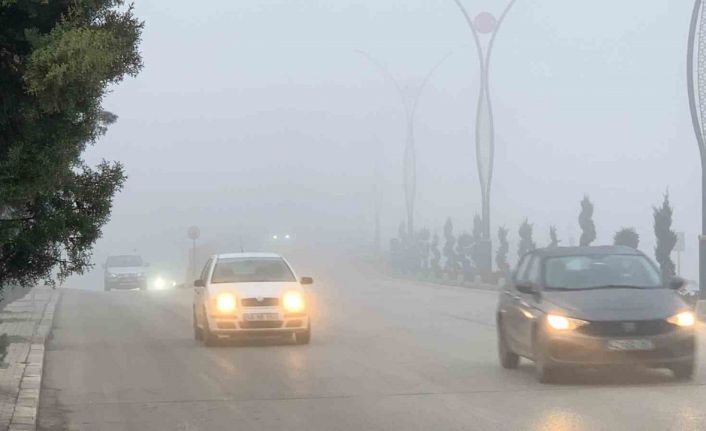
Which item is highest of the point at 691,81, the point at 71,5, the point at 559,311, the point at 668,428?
the point at 691,81

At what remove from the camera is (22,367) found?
59.7ft

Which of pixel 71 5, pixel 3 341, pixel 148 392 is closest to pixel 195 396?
pixel 148 392

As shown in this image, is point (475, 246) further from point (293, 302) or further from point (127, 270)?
point (293, 302)

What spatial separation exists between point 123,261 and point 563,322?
58.3 metres

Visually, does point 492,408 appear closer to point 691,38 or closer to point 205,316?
point 205,316

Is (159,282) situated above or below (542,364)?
above

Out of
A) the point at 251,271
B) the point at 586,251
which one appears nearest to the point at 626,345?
the point at 586,251

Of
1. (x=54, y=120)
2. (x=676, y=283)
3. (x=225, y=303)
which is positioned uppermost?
(x=54, y=120)

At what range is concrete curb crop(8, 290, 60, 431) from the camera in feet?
42.3

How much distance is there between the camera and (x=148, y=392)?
15.7 meters

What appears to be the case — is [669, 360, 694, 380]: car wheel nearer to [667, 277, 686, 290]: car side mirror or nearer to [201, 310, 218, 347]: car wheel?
[667, 277, 686, 290]: car side mirror

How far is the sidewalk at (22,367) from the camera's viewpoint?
13.3 metres

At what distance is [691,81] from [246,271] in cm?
1180

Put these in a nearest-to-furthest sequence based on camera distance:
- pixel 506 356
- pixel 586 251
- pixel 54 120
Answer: pixel 54 120
pixel 586 251
pixel 506 356
